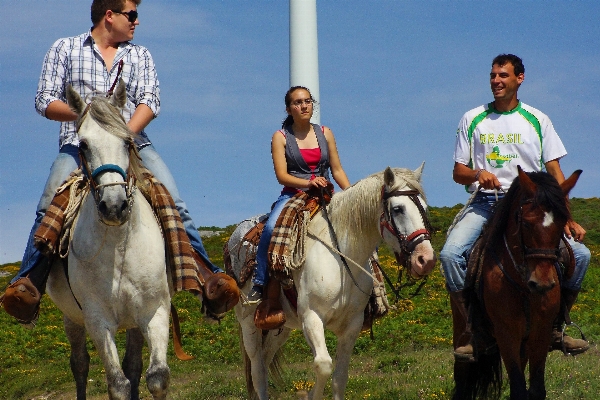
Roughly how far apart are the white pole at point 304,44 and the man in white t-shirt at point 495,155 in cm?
951

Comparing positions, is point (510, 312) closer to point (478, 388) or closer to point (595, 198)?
point (478, 388)

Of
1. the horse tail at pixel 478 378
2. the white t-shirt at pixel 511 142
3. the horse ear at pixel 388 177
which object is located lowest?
the horse tail at pixel 478 378

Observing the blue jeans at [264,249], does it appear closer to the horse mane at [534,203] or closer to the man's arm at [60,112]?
the horse mane at [534,203]

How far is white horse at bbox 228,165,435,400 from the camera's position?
28.6 feet

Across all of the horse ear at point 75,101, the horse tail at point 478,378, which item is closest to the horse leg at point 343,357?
the horse tail at point 478,378

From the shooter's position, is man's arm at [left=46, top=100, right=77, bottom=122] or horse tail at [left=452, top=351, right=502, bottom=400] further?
horse tail at [left=452, top=351, right=502, bottom=400]

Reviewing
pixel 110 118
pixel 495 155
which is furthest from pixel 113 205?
pixel 495 155

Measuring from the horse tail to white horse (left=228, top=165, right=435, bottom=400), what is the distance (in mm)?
1144

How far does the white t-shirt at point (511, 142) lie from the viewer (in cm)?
893

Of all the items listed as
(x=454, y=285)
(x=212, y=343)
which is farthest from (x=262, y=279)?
(x=212, y=343)

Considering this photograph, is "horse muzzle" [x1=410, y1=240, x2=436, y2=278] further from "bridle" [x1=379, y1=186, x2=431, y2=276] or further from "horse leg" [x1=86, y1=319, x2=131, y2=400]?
"horse leg" [x1=86, y1=319, x2=131, y2=400]

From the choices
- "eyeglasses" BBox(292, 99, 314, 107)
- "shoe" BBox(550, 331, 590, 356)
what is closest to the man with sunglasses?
"eyeglasses" BBox(292, 99, 314, 107)

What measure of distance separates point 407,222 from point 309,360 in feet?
26.8

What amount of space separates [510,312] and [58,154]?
4.40 meters
